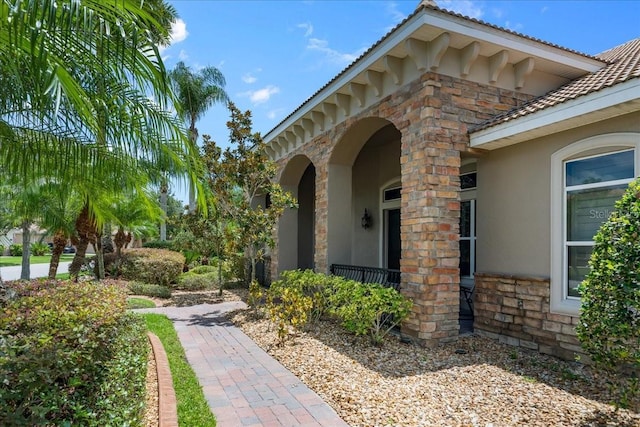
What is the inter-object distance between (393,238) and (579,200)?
586 centimetres

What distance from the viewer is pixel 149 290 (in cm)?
1361

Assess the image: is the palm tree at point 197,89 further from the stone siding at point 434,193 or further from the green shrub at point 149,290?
the stone siding at point 434,193

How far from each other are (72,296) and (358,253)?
302 inches

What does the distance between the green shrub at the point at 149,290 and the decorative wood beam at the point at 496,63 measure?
11.5 meters

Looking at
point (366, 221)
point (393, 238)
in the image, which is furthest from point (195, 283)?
point (393, 238)

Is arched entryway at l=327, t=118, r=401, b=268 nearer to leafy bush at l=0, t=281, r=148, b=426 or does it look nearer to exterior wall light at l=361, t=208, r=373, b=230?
exterior wall light at l=361, t=208, r=373, b=230

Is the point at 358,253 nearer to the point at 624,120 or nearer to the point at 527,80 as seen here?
the point at 527,80

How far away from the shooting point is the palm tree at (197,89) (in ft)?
87.5

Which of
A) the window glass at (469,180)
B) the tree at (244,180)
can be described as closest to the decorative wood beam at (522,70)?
the window glass at (469,180)

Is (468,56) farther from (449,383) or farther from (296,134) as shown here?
(296,134)

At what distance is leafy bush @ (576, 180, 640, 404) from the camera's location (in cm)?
397

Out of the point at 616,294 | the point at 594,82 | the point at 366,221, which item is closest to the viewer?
the point at 616,294

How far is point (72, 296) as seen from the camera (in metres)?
5.61

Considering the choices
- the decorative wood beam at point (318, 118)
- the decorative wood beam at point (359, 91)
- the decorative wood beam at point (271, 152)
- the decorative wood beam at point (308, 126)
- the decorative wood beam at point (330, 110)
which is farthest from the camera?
the decorative wood beam at point (271, 152)
